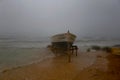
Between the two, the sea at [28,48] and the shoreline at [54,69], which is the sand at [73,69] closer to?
the shoreline at [54,69]

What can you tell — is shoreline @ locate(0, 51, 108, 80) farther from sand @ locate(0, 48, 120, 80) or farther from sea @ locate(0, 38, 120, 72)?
sea @ locate(0, 38, 120, 72)

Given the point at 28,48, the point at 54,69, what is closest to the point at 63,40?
the point at 28,48

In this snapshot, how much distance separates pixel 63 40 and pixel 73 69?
142cm

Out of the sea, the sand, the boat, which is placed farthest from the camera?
the sea

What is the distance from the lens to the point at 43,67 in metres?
5.91

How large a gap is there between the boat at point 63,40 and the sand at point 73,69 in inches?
11.6

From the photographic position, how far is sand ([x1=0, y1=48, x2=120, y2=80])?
5073mm

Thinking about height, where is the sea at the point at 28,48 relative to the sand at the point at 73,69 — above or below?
above

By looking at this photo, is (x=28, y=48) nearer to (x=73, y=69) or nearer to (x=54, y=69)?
(x=54, y=69)

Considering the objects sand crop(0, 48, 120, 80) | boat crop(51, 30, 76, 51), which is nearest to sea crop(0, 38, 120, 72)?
boat crop(51, 30, 76, 51)

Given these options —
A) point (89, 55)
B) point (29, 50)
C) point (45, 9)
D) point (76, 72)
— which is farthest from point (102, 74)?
point (29, 50)

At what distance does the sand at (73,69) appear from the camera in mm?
5073

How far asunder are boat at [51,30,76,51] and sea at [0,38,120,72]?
0.23 m

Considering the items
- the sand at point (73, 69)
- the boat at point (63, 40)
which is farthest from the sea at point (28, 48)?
the sand at point (73, 69)
